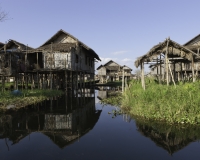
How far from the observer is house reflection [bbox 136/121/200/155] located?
Answer: 570 cm

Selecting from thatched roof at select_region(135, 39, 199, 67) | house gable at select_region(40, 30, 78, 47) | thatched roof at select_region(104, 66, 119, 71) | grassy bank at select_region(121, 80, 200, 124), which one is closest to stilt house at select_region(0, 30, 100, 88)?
house gable at select_region(40, 30, 78, 47)

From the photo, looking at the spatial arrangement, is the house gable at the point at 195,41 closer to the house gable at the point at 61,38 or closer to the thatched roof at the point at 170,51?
the thatched roof at the point at 170,51

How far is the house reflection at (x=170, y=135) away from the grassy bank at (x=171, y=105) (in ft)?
1.69

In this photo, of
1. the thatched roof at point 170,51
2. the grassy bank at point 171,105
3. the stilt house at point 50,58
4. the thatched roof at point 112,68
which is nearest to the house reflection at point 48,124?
the grassy bank at point 171,105

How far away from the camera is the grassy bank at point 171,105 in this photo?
7.29 m

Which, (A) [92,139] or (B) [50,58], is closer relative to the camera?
(A) [92,139]

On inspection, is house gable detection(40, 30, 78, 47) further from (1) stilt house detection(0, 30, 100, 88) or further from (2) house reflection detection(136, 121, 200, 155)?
(2) house reflection detection(136, 121, 200, 155)

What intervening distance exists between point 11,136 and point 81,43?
15347mm

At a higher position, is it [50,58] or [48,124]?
[50,58]

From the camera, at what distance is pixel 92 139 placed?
6.54m

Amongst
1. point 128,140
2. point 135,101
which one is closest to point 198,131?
point 128,140

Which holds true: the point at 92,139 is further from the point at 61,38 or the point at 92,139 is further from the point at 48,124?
the point at 61,38

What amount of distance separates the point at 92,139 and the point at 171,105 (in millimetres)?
3722

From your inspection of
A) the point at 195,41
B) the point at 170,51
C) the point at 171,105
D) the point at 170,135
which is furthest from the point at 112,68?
the point at 170,135
